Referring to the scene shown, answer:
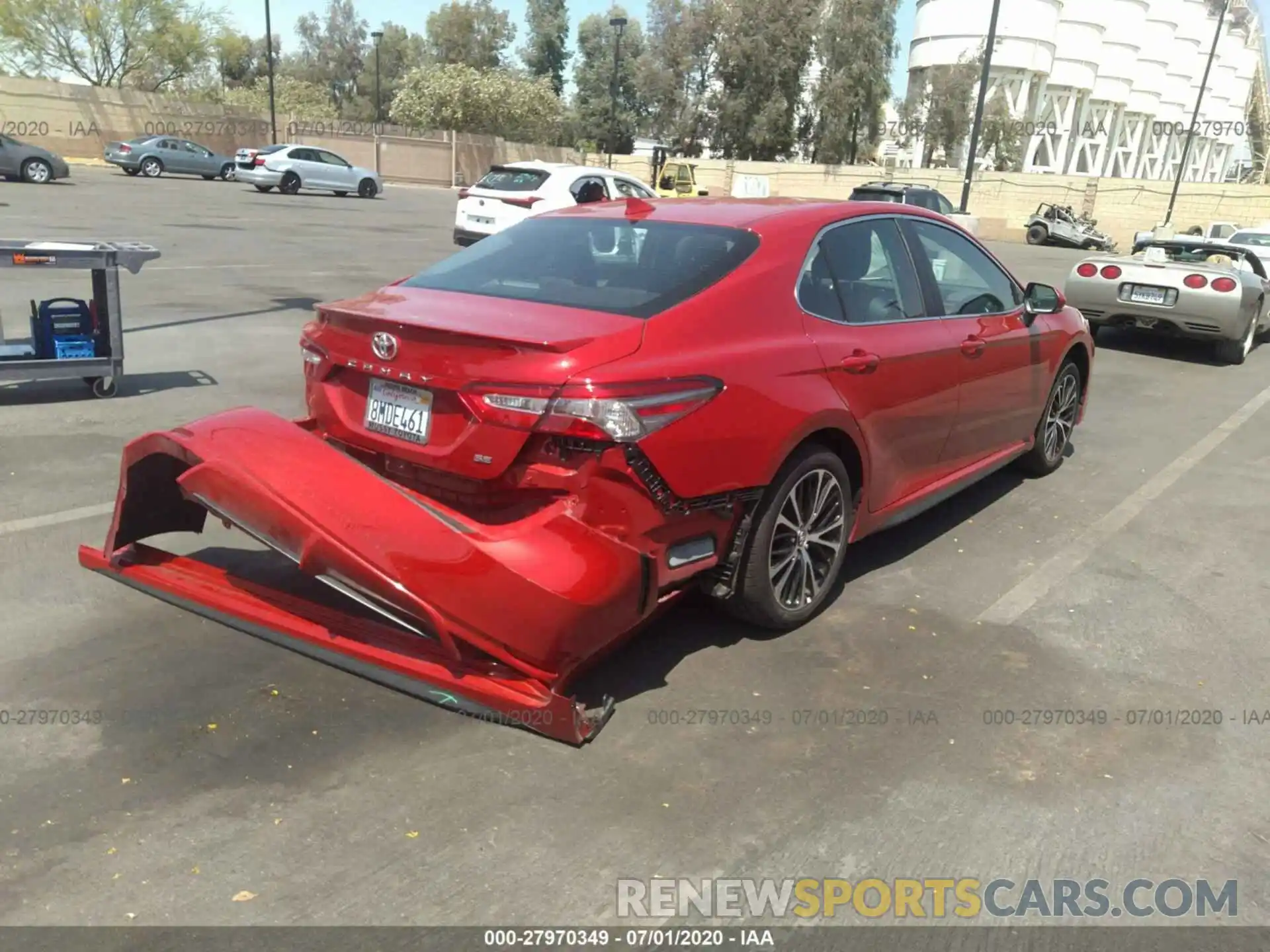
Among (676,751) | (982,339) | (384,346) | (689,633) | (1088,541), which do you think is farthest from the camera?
(1088,541)

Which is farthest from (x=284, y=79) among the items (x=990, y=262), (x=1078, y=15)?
(x=990, y=262)

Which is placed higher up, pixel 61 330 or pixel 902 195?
pixel 902 195

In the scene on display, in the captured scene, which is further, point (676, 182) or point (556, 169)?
point (676, 182)

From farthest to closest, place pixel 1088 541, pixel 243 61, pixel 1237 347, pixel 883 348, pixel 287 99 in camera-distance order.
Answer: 1. pixel 243 61
2. pixel 287 99
3. pixel 1237 347
4. pixel 1088 541
5. pixel 883 348

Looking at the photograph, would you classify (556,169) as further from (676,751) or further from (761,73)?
(761,73)

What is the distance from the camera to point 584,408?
3324mm

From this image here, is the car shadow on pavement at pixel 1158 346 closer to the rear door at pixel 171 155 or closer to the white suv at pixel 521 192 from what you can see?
the white suv at pixel 521 192

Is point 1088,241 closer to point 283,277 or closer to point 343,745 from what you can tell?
point 283,277

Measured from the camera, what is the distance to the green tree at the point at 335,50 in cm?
10269

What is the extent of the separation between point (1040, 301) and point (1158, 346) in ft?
26.7

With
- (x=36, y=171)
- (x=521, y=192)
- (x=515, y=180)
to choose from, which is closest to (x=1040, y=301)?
(x=521, y=192)

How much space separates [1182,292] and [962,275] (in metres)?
7.40

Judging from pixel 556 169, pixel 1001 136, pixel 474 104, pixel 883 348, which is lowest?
pixel 883 348
